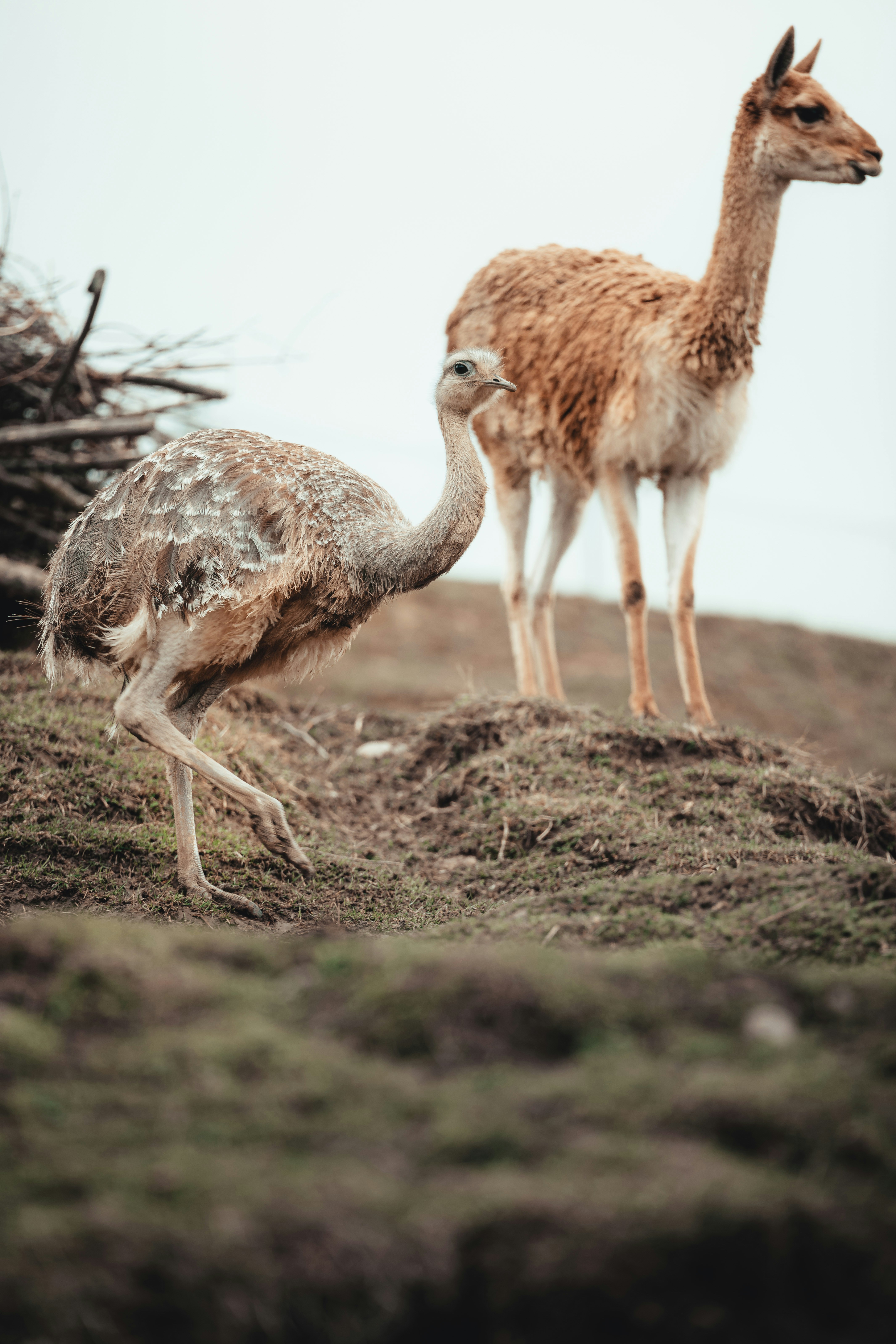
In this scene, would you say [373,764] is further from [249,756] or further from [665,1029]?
[665,1029]

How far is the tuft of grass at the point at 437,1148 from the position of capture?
2006mm

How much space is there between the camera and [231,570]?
16.5ft

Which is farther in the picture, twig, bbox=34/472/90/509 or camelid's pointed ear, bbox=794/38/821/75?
twig, bbox=34/472/90/509

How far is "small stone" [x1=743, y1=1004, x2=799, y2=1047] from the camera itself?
274cm

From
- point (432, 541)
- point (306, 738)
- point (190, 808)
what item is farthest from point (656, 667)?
point (190, 808)

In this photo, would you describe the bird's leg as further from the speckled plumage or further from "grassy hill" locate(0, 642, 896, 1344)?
"grassy hill" locate(0, 642, 896, 1344)

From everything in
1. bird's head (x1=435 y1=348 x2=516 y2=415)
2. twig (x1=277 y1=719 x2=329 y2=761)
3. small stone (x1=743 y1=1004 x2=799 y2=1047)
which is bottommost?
twig (x1=277 y1=719 x2=329 y2=761)

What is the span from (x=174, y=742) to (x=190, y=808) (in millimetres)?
460

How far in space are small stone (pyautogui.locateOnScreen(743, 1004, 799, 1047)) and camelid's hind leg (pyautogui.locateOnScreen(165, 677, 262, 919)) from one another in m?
2.75

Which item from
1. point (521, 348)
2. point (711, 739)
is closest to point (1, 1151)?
point (711, 739)

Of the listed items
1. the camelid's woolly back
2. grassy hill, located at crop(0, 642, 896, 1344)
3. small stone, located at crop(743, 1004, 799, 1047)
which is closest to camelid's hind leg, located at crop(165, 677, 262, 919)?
grassy hill, located at crop(0, 642, 896, 1344)

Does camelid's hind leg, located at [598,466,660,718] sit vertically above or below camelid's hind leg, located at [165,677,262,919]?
above

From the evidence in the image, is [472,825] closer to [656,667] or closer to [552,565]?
[552,565]

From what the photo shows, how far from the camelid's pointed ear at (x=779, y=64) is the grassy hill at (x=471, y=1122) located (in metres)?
5.17
